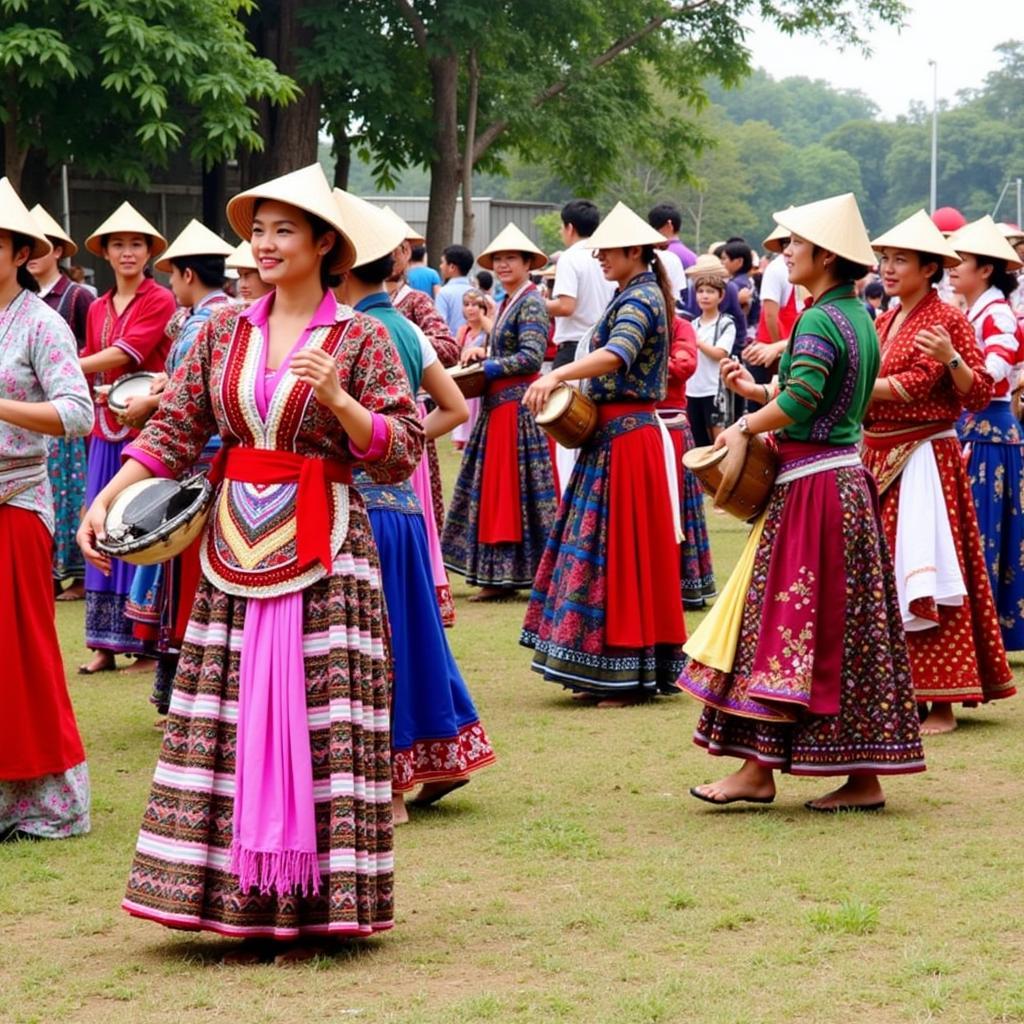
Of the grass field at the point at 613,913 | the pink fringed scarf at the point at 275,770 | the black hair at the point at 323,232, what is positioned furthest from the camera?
the black hair at the point at 323,232

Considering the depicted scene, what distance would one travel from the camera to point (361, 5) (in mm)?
26156

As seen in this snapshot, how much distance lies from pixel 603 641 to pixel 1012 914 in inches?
140

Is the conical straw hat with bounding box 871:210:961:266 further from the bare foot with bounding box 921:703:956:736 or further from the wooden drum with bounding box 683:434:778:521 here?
the bare foot with bounding box 921:703:956:736

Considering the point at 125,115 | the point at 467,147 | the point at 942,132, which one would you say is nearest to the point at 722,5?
the point at 467,147

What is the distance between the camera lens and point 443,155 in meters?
27.0

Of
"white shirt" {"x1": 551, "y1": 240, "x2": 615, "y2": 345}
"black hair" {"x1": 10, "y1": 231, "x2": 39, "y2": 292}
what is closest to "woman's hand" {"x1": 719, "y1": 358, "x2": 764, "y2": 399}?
"black hair" {"x1": 10, "y1": 231, "x2": 39, "y2": 292}

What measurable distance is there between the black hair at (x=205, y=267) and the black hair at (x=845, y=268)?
9.51 feet

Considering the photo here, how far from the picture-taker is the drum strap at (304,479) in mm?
5000

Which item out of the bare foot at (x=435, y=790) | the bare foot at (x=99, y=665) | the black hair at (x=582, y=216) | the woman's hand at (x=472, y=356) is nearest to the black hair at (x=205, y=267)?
the bare foot at (x=99, y=665)

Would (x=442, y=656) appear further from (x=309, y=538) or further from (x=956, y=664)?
(x=956, y=664)

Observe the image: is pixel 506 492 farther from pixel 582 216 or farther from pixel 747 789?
pixel 747 789

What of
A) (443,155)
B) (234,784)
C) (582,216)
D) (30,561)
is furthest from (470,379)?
(443,155)

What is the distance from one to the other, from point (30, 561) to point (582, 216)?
5.42 metres

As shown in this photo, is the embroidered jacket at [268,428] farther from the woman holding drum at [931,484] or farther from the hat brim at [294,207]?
the woman holding drum at [931,484]
